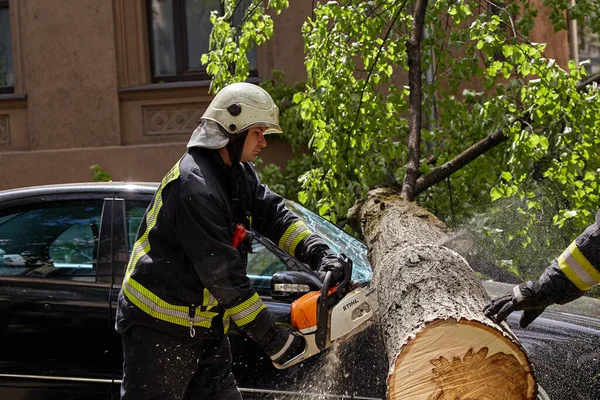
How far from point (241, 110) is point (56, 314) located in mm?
1649

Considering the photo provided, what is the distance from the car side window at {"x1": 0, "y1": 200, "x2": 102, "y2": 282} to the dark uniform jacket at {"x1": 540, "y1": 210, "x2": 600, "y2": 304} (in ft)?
8.16

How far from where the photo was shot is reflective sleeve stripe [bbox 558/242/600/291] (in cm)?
332

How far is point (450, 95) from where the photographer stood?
23.9 ft

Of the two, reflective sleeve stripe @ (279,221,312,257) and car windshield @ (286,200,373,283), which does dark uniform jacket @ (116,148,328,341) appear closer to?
reflective sleeve stripe @ (279,221,312,257)

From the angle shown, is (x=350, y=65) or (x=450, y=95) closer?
(x=350, y=65)

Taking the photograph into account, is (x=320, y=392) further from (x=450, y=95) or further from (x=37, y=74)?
(x=37, y=74)

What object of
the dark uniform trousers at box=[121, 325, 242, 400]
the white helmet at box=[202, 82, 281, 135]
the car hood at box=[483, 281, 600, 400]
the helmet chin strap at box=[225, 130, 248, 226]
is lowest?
the car hood at box=[483, 281, 600, 400]

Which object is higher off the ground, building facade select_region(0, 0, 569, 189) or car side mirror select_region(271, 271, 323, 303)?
building facade select_region(0, 0, 569, 189)

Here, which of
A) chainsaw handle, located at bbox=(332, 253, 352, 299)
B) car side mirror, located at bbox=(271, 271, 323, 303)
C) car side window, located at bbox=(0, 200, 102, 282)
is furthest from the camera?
A: car side window, located at bbox=(0, 200, 102, 282)

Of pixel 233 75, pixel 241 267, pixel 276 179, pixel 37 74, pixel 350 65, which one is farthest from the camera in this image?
pixel 37 74

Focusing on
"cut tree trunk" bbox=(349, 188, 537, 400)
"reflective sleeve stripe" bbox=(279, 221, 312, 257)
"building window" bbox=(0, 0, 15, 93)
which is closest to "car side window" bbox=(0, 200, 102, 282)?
"reflective sleeve stripe" bbox=(279, 221, 312, 257)

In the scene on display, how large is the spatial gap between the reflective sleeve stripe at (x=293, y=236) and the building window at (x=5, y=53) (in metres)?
8.38

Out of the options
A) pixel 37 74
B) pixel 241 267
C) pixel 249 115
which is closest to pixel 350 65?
pixel 249 115

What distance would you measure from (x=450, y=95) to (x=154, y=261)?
14.0ft
